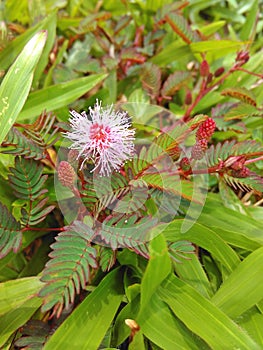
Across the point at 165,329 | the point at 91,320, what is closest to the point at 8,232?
the point at 91,320

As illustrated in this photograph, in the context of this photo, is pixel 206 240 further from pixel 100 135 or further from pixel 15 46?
pixel 15 46

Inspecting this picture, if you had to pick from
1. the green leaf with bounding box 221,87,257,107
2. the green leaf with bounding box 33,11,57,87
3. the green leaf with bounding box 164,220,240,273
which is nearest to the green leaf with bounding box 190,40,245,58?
the green leaf with bounding box 221,87,257,107

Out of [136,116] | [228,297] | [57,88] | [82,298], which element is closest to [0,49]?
[57,88]

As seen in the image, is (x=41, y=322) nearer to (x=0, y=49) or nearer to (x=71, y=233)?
(x=71, y=233)

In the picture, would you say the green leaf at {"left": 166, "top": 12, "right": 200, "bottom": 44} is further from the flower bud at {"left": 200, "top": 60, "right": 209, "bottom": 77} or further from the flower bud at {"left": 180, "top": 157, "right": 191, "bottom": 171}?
the flower bud at {"left": 180, "top": 157, "right": 191, "bottom": 171}

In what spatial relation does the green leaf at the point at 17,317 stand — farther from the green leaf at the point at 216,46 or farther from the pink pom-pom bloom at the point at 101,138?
the green leaf at the point at 216,46

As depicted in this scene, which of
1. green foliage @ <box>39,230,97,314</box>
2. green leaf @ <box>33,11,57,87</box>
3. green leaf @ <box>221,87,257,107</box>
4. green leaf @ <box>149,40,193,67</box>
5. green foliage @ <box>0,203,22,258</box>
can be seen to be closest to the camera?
green foliage @ <box>39,230,97,314</box>
